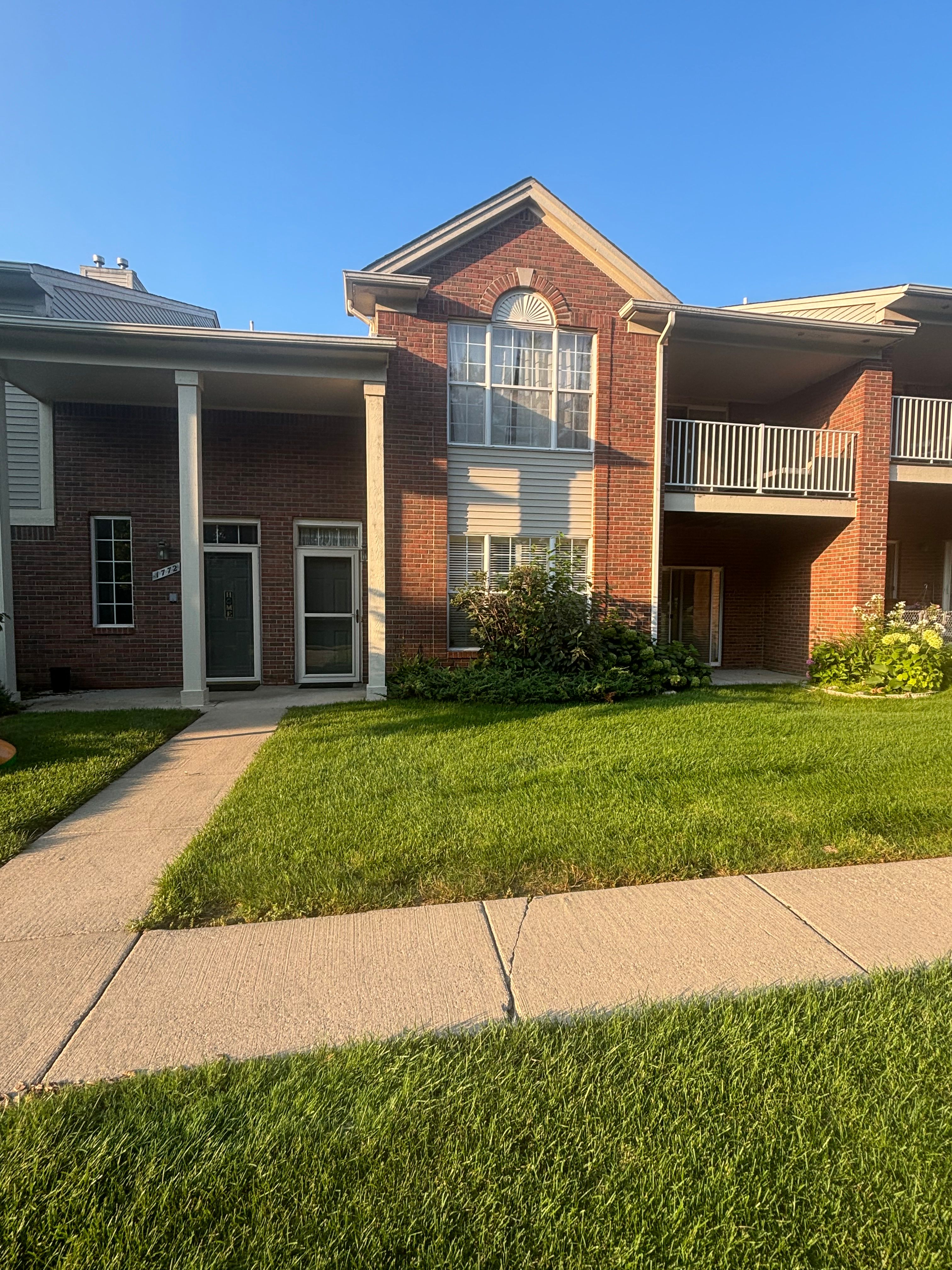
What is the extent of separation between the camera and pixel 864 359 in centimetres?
1053

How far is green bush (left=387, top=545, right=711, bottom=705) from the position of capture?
338 inches

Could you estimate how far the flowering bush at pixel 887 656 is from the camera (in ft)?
31.3

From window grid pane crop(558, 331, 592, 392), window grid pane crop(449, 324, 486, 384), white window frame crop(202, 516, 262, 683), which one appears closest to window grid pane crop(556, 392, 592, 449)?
window grid pane crop(558, 331, 592, 392)

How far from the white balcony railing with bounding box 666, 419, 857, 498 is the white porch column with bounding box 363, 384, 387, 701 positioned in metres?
4.71

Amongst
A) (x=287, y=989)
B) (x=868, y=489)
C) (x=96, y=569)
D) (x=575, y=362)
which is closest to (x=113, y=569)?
(x=96, y=569)

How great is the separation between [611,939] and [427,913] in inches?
32.9

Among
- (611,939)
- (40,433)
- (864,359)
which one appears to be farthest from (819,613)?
(40,433)

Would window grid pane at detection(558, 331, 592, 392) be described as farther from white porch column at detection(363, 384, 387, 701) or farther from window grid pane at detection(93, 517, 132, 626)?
window grid pane at detection(93, 517, 132, 626)

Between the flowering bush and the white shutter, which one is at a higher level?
the white shutter

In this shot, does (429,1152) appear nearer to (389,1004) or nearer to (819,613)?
(389,1004)

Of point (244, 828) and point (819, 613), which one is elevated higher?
point (819, 613)

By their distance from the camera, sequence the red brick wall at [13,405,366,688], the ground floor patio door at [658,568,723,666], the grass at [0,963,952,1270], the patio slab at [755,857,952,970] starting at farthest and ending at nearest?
the ground floor patio door at [658,568,723,666] → the red brick wall at [13,405,366,688] → the patio slab at [755,857,952,970] → the grass at [0,963,952,1270]

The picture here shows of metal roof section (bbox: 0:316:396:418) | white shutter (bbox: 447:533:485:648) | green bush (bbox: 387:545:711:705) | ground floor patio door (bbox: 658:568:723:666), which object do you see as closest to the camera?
metal roof section (bbox: 0:316:396:418)

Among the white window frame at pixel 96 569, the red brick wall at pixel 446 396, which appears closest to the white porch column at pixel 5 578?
the white window frame at pixel 96 569
